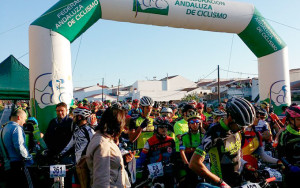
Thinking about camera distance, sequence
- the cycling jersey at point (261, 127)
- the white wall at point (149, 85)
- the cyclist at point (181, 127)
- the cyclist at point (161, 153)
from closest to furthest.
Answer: the cyclist at point (161, 153)
the cyclist at point (181, 127)
the cycling jersey at point (261, 127)
the white wall at point (149, 85)

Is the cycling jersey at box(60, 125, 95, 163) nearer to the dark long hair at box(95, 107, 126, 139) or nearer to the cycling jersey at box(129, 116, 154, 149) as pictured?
the cycling jersey at box(129, 116, 154, 149)

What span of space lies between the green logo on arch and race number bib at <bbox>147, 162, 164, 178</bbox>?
6619 millimetres

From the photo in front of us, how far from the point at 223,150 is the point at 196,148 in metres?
0.27

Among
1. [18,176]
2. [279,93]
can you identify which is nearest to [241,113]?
[18,176]

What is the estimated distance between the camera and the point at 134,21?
31.7ft

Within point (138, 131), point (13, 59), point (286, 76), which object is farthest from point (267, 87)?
point (13, 59)

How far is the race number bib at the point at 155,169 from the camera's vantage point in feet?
13.2

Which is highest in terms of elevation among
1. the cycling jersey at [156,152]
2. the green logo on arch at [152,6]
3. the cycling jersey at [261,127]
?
the green logo on arch at [152,6]

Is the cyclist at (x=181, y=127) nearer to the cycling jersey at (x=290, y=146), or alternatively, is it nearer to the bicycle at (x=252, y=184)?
the cycling jersey at (x=290, y=146)

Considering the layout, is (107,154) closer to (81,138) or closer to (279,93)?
(81,138)

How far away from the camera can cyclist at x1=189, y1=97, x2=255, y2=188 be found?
2.49 metres

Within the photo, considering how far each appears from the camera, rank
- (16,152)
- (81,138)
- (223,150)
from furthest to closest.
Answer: (16,152)
(81,138)
(223,150)

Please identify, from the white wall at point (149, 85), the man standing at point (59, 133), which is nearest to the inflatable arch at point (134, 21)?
the man standing at point (59, 133)

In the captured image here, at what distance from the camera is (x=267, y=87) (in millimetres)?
11172
